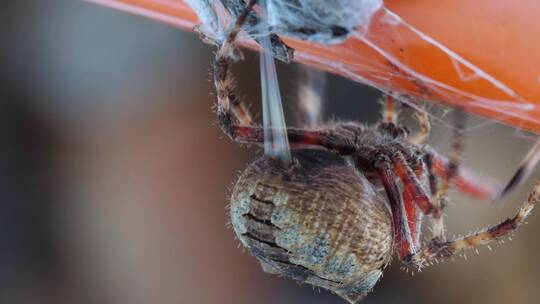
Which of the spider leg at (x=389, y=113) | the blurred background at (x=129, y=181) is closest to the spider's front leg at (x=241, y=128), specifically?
the spider leg at (x=389, y=113)

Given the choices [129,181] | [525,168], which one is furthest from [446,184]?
[129,181]

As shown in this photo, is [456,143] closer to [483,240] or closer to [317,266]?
[483,240]

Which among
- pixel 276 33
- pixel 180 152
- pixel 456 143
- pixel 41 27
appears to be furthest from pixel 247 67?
pixel 276 33

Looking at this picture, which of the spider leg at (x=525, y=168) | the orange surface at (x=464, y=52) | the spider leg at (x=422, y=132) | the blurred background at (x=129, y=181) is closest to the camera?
the orange surface at (x=464, y=52)

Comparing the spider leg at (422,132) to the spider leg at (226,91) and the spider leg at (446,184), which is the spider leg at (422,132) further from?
the spider leg at (226,91)

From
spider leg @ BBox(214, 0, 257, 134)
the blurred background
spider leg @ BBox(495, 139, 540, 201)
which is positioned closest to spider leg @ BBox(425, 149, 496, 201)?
spider leg @ BBox(495, 139, 540, 201)

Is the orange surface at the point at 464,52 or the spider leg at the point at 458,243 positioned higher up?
the orange surface at the point at 464,52
